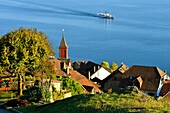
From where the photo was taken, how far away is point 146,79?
39.6m

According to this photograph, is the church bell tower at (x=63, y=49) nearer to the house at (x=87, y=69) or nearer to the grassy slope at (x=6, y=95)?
the house at (x=87, y=69)

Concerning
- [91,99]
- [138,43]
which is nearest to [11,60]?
[91,99]

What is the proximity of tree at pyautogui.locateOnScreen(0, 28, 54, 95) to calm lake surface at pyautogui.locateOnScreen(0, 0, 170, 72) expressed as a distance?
4763 centimetres

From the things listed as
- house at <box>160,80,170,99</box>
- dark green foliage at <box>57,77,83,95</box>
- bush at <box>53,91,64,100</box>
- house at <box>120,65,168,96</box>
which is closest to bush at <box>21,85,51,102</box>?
bush at <box>53,91,64,100</box>

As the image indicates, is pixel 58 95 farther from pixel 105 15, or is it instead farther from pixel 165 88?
pixel 105 15

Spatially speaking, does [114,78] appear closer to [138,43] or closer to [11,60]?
[11,60]

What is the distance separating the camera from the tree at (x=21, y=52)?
2312 centimetres

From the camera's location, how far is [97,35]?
97.9 m

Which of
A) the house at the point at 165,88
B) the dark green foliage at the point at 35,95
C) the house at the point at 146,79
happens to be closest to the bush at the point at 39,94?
the dark green foliage at the point at 35,95

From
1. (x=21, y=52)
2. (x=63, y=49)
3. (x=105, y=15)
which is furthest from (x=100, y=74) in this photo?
(x=105, y=15)

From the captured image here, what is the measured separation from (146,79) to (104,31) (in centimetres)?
6734

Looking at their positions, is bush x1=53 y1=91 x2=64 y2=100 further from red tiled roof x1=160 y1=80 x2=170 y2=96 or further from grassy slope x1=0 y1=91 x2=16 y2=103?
red tiled roof x1=160 y1=80 x2=170 y2=96

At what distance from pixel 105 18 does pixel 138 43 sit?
48.2m

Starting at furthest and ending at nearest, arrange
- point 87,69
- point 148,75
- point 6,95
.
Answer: point 87,69
point 148,75
point 6,95
